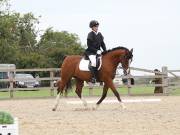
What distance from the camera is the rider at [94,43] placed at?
15172mm

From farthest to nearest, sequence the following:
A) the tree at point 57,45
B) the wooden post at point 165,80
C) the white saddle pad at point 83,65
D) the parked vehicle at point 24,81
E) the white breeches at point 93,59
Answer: the tree at point 57,45, the wooden post at point 165,80, the parked vehicle at point 24,81, the white saddle pad at point 83,65, the white breeches at point 93,59

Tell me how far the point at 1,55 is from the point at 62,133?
61521mm

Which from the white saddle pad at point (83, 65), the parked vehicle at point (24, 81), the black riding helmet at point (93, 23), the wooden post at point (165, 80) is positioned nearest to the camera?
the black riding helmet at point (93, 23)

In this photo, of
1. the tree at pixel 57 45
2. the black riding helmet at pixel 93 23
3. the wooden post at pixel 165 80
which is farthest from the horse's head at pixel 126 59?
the tree at pixel 57 45

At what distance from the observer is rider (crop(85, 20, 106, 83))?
15.2 metres

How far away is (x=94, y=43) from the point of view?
15195 mm

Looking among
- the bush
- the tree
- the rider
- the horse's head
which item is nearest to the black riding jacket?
the rider

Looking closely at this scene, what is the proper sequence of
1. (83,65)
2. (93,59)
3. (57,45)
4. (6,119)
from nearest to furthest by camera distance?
(6,119), (93,59), (83,65), (57,45)

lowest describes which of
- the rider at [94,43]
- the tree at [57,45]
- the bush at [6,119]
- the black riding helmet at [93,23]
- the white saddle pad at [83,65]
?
the bush at [6,119]

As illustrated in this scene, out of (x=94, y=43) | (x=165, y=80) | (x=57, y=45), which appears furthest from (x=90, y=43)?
(x=57, y=45)

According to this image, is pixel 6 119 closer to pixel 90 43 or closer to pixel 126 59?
pixel 90 43

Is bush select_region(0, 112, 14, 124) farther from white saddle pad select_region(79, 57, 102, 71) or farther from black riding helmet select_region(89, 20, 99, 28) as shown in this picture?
white saddle pad select_region(79, 57, 102, 71)

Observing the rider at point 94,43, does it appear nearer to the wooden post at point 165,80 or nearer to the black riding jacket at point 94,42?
the black riding jacket at point 94,42

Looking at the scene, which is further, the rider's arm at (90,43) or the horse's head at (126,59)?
the horse's head at (126,59)
